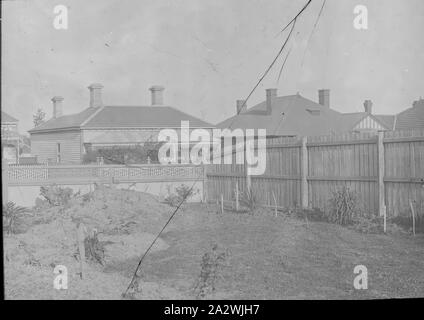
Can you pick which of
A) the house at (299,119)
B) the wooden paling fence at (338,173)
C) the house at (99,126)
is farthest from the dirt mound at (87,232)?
the house at (299,119)

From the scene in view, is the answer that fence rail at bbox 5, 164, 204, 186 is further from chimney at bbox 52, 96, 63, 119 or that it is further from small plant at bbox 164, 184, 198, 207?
chimney at bbox 52, 96, 63, 119

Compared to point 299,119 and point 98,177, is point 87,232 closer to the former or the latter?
point 98,177

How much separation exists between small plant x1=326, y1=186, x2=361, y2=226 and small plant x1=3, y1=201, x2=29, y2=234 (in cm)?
619

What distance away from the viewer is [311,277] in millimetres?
7254

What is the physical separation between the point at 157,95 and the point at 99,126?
1.17m

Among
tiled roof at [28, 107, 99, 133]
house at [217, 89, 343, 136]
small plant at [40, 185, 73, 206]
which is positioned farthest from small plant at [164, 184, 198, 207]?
house at [217, 89, 343, 136]

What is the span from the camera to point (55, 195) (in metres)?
12.5

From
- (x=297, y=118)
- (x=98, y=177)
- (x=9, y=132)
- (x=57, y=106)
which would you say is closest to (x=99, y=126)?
(x=57, y=106)

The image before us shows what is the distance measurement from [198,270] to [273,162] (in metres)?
6.52

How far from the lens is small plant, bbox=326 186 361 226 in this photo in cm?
1112

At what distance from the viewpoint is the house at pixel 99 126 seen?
8.70 meters

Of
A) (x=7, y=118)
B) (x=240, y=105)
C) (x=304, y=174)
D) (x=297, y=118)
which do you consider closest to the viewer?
(x=7, y=118)

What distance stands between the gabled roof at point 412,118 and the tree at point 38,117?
16.7 meters

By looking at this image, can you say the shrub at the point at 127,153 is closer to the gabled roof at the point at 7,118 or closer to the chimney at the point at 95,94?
the chimney at the point at 95,94
